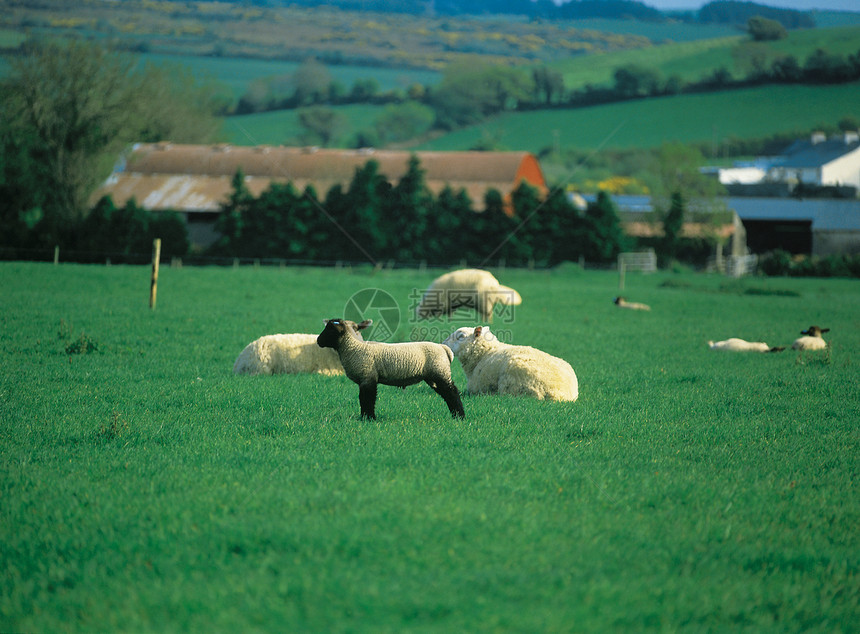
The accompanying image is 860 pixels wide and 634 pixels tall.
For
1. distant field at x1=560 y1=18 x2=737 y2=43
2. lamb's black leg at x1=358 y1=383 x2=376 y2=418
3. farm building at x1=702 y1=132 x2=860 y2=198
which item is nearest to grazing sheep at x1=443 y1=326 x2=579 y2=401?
lamb's black leg at x1=358 y1=383 x2=376 y2=418

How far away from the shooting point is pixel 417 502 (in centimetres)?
665

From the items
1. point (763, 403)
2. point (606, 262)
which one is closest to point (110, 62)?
point (606, 262)

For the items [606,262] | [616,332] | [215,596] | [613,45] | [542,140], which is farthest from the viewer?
[613,45]

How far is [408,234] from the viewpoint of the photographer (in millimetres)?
52750

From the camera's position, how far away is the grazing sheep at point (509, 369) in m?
11.3

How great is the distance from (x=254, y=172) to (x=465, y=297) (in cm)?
4242

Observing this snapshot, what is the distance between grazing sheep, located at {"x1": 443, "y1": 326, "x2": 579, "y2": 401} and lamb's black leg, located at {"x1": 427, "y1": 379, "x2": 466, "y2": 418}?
5.18 ft

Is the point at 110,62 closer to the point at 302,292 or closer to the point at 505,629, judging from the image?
the point at 302,292

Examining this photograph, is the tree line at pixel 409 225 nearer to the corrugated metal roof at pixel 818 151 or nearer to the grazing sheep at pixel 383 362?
the grazing sheep at pixel 383 362

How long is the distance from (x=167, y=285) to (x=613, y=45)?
161372 mm

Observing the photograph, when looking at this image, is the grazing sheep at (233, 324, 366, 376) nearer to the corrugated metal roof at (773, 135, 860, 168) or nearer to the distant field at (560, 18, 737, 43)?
the corrugated metal roof at (773, 135, 860, 168)

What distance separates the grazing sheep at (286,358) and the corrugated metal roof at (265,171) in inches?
1789

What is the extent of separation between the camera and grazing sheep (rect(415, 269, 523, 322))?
84.1 ft

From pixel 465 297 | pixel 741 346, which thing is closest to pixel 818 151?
pixel 465 297
